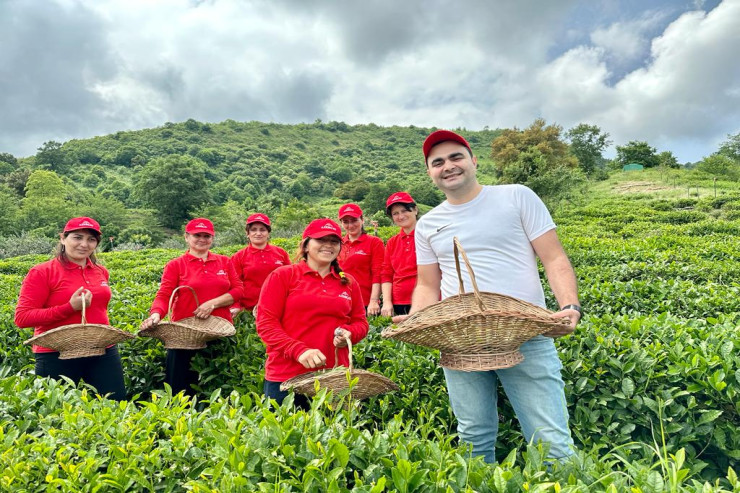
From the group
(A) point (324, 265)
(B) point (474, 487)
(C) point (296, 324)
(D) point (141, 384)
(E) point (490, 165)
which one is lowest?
(D) point (141, 384)

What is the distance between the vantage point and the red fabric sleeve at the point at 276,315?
259cm

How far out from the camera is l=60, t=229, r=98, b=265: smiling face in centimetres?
338

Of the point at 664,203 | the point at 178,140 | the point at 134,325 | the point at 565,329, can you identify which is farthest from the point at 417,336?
the point at 178,140

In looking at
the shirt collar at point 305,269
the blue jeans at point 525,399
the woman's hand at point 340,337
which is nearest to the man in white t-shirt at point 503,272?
the blue jeans at point 525,399

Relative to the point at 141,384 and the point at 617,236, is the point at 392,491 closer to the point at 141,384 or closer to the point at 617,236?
the point at 141,384

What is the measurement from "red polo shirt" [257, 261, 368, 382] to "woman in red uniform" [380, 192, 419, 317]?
1676 mm

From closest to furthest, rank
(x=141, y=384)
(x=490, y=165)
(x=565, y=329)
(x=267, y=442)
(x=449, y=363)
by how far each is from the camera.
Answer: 1. (x=267, y=442)
2. (x=565, y=329)
3. (x=449, y=363)
4. (x=141, y=384)
5. (x=490, y=165)

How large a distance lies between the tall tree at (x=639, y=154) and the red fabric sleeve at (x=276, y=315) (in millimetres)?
60519

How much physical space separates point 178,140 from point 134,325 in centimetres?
9070

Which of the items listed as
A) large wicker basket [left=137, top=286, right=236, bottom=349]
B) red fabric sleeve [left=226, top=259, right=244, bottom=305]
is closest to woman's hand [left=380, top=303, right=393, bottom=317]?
red fabric sleeve [left=226, top=259, right=244, bottom=305]

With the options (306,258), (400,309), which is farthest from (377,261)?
(306,258)

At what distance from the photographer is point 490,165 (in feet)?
220

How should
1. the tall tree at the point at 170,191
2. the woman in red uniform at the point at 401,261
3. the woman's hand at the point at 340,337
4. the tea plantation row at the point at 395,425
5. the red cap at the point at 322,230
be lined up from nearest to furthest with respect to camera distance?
the tea plantation row at the point at 395,425 → the woman's hand at the point at 340,337 → the red cap at the point at 322,230 → the woman in red uniform at the point at 401,261 → the tall tree at the point at 170,191

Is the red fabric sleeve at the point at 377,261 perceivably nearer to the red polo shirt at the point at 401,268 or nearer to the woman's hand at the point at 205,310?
the red polo shirt at the point at 401,268
